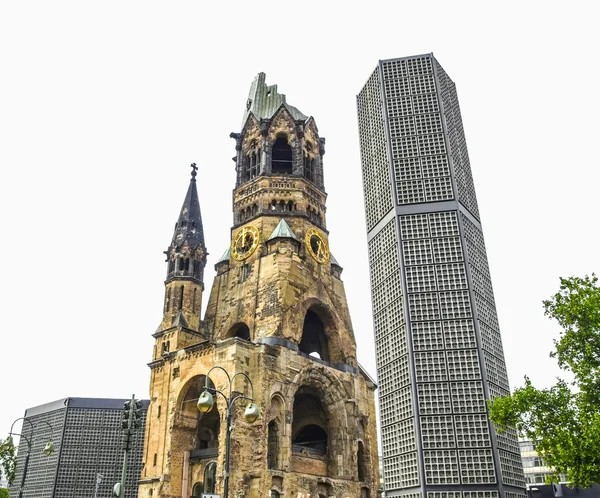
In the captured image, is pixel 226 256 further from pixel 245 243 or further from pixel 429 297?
pixel 429 297

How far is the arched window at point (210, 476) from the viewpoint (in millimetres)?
37344

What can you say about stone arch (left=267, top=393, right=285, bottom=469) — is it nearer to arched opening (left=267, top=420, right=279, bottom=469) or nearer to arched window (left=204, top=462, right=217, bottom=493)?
arched opening (left=267, top=420, right=279, bottom=469)

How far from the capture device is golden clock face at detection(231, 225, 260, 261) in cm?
4591

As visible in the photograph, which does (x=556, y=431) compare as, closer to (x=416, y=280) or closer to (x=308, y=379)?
(x=416, y=280)

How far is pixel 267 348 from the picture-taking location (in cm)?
3819

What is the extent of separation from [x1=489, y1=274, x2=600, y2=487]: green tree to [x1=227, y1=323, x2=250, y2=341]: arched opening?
24968 mm

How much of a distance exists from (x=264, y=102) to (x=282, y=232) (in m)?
15.9

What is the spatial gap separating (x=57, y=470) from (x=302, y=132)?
4240cm

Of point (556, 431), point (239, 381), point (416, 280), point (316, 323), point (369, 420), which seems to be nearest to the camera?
point (556, 431)

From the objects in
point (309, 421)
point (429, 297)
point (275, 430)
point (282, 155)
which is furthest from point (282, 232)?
point (429, 297)

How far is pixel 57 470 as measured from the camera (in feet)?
196

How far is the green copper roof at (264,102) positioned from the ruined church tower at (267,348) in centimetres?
15

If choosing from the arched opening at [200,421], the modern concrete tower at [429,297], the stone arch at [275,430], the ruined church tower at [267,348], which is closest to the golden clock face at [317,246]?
the ruined church tower at [267,348]

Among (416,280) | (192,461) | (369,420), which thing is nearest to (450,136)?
(416,280)
